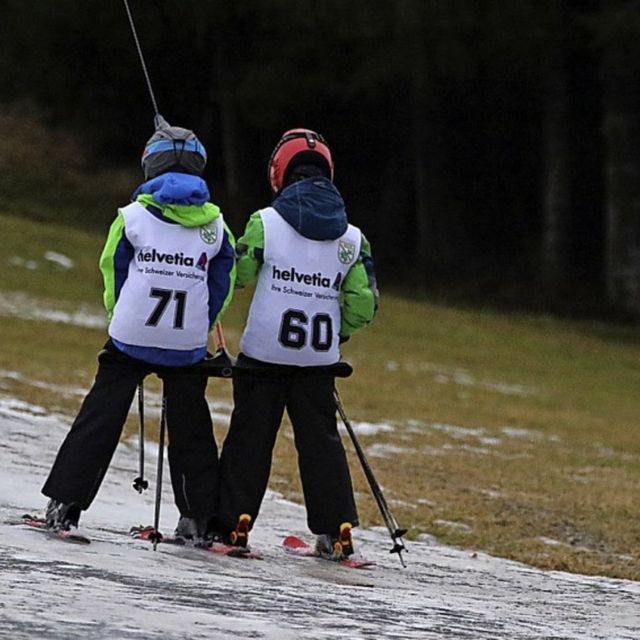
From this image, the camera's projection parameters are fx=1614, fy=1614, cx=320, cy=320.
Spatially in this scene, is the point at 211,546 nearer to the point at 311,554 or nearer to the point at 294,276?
the point at 311,554

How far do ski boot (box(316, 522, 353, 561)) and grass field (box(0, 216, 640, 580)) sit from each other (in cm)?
234

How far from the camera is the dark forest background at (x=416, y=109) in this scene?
105ft

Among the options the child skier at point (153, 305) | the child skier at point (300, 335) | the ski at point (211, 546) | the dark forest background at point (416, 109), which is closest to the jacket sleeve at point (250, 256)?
the child skier at point (300, 335)

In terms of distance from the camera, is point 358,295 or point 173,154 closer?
point 173,154

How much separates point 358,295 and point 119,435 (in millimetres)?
1380

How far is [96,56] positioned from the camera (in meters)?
41.8

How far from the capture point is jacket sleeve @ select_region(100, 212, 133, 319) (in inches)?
296

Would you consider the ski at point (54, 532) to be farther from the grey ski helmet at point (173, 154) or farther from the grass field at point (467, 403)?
the grass field at point (467, 403)

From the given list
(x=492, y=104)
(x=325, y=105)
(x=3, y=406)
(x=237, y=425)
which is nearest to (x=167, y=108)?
(x=325, y=105)

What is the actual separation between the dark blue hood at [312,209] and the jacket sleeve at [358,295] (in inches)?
8.5

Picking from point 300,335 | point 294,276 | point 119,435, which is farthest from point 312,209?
point 119,435

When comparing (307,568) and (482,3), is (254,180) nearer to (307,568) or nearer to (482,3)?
(482,3)

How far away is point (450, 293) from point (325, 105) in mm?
6226

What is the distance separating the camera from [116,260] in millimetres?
7520
